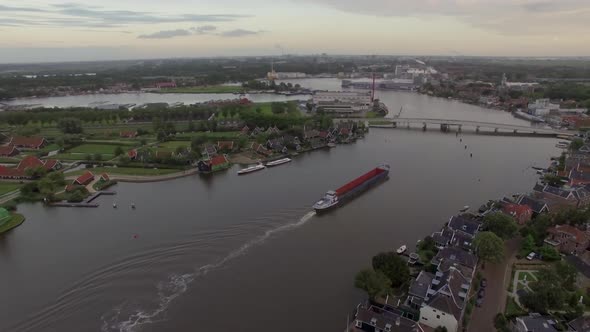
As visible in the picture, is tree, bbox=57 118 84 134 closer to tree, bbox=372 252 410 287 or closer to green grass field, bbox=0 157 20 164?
green grass field, bbox=0 157 20 164

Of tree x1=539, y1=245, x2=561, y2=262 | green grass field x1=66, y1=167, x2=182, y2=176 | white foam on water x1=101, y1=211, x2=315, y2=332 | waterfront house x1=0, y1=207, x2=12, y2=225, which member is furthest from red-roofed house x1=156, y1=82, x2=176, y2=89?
tree x1=539, y1=245, x2=561, y2=262

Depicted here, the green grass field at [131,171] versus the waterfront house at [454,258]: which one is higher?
the waterfront house at [454,258]

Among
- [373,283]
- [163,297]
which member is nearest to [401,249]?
[373,283]

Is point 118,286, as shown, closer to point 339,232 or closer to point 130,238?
point 130,238

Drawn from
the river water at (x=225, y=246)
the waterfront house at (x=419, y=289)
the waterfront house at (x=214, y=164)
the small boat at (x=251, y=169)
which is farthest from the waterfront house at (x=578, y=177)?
the waterfront house at (x=214, y=164)

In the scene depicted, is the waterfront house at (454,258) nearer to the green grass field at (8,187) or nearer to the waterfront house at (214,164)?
the waterfront house at (214,164)

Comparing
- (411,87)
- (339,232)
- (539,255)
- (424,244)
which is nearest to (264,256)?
(339,232)

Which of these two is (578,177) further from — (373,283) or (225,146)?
(225,146)
